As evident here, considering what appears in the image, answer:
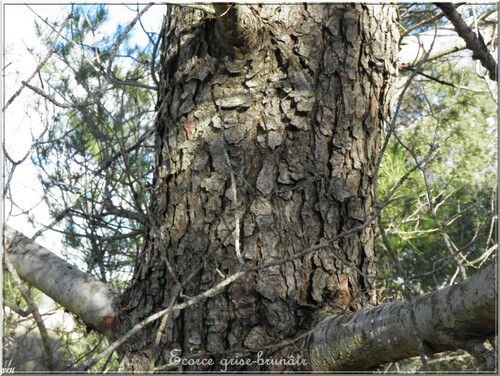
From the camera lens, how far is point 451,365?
353 centimetres

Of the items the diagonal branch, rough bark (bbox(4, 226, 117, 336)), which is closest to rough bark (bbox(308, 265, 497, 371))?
the diagonal branch

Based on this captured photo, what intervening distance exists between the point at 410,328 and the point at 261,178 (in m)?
0.43

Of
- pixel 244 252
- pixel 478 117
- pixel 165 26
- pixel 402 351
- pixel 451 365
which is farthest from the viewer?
pixel 478 117

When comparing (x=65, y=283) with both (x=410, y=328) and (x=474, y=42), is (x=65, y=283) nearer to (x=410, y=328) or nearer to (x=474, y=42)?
(x=410, y=328)

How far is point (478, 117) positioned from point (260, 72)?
280 centimetres

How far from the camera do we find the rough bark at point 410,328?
90 centimetres

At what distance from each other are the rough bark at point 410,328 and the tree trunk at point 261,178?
79 millimetres

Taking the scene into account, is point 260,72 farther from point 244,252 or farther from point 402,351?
point 402,351

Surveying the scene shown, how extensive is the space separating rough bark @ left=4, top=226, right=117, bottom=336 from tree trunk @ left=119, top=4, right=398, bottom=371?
0.24 feet

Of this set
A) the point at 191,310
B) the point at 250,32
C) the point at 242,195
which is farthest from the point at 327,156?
the point at 191,310

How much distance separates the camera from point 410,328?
1.02 m

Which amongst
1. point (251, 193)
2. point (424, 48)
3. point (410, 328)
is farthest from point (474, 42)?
point (424, 48)

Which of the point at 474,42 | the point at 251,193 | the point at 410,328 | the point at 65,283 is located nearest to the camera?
the point at 474,42

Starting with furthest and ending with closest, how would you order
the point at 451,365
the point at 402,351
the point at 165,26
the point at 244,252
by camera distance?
1. the point at 451,365
2. the point at 165,26
3. the point at 244,252
4. the point at 402,351
